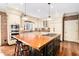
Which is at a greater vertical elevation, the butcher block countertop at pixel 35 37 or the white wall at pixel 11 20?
the white wall at pixel 11 20

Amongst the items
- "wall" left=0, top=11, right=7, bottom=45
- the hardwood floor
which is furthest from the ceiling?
the hardwood floor

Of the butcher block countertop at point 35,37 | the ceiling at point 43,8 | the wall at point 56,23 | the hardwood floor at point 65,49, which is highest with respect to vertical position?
the ceiling at point 43,8

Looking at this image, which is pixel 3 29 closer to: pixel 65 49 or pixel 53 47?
pixel 53 47

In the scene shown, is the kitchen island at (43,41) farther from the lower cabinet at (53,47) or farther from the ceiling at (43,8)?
the ceiling at (43,8)

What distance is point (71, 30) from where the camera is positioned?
247cm

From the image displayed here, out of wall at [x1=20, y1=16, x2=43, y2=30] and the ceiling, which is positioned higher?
the ceiling

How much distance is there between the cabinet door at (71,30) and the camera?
244 centimetres

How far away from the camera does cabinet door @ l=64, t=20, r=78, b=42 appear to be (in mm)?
2436

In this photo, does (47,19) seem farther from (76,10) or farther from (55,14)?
(76,10)

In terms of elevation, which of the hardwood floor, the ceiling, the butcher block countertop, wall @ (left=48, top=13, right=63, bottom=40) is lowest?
the hardwood floor

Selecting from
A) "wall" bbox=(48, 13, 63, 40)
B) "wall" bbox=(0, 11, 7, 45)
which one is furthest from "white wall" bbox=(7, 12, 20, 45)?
"wall" bbox=(48, 13, 63, 40)

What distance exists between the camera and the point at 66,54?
2486 mm

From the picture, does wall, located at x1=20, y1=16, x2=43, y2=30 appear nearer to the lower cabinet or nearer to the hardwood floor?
the lower cabinet

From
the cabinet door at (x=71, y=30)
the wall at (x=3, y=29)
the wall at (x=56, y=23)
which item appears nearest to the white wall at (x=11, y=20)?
the wall at (x=3, y=29)
